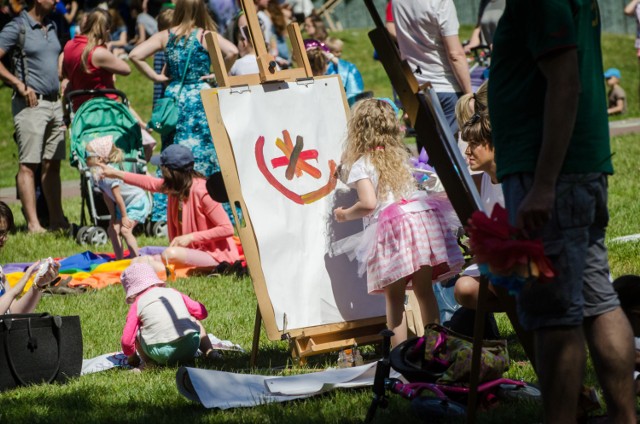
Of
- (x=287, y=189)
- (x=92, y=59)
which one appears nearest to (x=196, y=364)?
(x=287, y=189)

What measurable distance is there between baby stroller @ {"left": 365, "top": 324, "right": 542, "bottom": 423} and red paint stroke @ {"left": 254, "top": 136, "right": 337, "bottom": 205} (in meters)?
1.50

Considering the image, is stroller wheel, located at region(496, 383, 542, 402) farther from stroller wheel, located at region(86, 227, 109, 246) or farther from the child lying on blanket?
stroller wheel, located at region(86, 227, 109, 246)

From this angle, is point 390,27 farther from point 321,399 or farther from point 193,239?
point 321,399

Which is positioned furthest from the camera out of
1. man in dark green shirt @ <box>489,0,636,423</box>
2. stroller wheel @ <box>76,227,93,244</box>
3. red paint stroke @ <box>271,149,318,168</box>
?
stroller wheel @ <box>76,227,93,244</box>

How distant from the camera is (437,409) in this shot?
3.94 m

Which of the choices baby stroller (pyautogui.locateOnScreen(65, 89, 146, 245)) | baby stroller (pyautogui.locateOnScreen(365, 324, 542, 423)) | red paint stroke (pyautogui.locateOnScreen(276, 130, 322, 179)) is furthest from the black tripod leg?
baby stroller (pyautogui.locateOnScreen(65, 89, 146, 245))

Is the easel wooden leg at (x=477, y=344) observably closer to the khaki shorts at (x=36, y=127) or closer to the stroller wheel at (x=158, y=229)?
the stroller wheel at (x=158, y=229)

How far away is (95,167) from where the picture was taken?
9.15 meters

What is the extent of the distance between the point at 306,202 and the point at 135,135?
16.2 ft

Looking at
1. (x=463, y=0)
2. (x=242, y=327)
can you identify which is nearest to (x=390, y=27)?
(x=242, y=327)

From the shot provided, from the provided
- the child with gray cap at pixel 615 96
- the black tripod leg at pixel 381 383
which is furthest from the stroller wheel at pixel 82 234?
the child with gray cap at pixel 615 96

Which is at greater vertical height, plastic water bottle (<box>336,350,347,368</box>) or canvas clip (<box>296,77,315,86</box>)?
canvas clip (<box>296,77,315,86</box>)

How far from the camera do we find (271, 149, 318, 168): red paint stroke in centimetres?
560

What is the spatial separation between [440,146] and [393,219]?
1.62 metres
